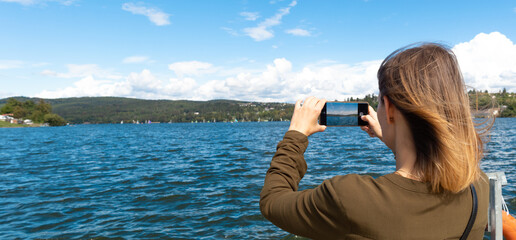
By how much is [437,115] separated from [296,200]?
71 cm

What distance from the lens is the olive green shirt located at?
1.30 m

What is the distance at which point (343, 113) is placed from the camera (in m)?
2.11

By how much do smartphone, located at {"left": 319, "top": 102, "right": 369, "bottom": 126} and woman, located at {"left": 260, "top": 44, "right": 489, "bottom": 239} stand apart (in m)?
0.52

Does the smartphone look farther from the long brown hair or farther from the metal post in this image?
the metal post

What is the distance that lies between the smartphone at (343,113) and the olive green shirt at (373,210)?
2.35 feet

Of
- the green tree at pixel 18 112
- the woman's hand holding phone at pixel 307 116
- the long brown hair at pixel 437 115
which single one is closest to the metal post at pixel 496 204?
the long brown hair at pixel 437 115

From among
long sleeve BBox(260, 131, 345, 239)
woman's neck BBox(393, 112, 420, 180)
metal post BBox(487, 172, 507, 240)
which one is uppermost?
woman's neck BBox(393, 112, 420, 180)

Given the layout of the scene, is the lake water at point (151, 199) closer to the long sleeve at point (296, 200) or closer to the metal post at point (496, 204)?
the metal post at point (496, 204)

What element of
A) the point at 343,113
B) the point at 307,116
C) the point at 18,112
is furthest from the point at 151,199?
the point at 18,112

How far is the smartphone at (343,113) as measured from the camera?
205 cm

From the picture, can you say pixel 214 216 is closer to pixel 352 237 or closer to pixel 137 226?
pixel 137 226

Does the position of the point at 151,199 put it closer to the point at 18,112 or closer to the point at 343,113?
the point at 343,113

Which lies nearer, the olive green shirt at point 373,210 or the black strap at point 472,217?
the olive green shirt at point 373,210

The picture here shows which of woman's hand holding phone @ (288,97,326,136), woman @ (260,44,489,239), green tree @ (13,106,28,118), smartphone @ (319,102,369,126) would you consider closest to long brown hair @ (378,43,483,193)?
woman @ (260,44,489,239)
